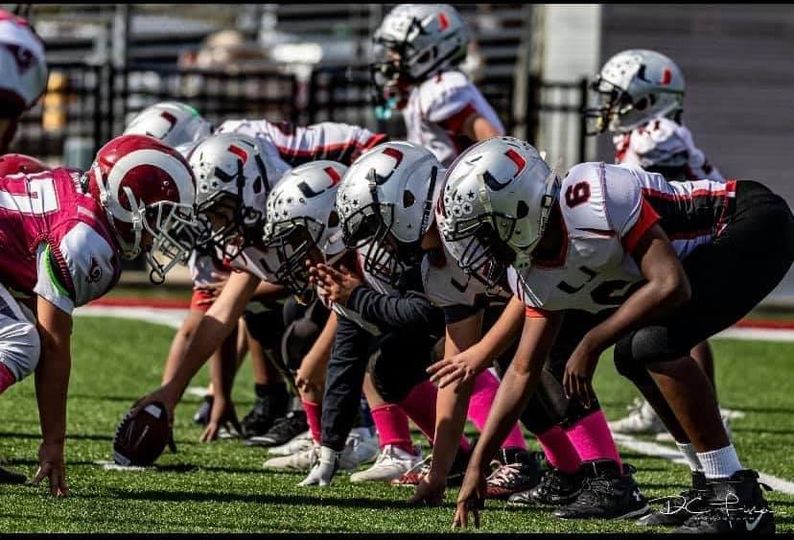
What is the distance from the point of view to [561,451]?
5629 mm

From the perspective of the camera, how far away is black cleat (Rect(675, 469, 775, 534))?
4.85 metres

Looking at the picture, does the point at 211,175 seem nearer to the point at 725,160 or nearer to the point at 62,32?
the point at 725,160

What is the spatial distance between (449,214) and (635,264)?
58 cm

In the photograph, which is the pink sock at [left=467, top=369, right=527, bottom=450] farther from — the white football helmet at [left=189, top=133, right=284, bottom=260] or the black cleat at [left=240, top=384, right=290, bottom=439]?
the black cleat at [left=240, top=384, right=290, bottom=439]

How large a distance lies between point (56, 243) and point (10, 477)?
944mm

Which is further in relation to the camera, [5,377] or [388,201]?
[388,201]

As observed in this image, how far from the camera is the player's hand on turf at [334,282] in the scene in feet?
18.4

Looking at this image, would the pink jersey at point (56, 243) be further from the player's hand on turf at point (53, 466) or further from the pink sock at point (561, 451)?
the pink sock at point (561, 451)

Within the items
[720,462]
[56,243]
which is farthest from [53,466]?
[720,462]

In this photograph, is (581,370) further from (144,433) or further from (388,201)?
(144,433)

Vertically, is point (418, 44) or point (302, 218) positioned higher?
point (418, 44)

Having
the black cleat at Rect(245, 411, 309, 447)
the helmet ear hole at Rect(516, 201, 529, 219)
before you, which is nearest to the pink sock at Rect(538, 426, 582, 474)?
the helmet ear hole at Rect(516, 201, 529, 219)

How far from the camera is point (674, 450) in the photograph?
23.6ft

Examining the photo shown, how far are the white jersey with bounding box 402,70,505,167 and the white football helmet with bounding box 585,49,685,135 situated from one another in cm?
55
